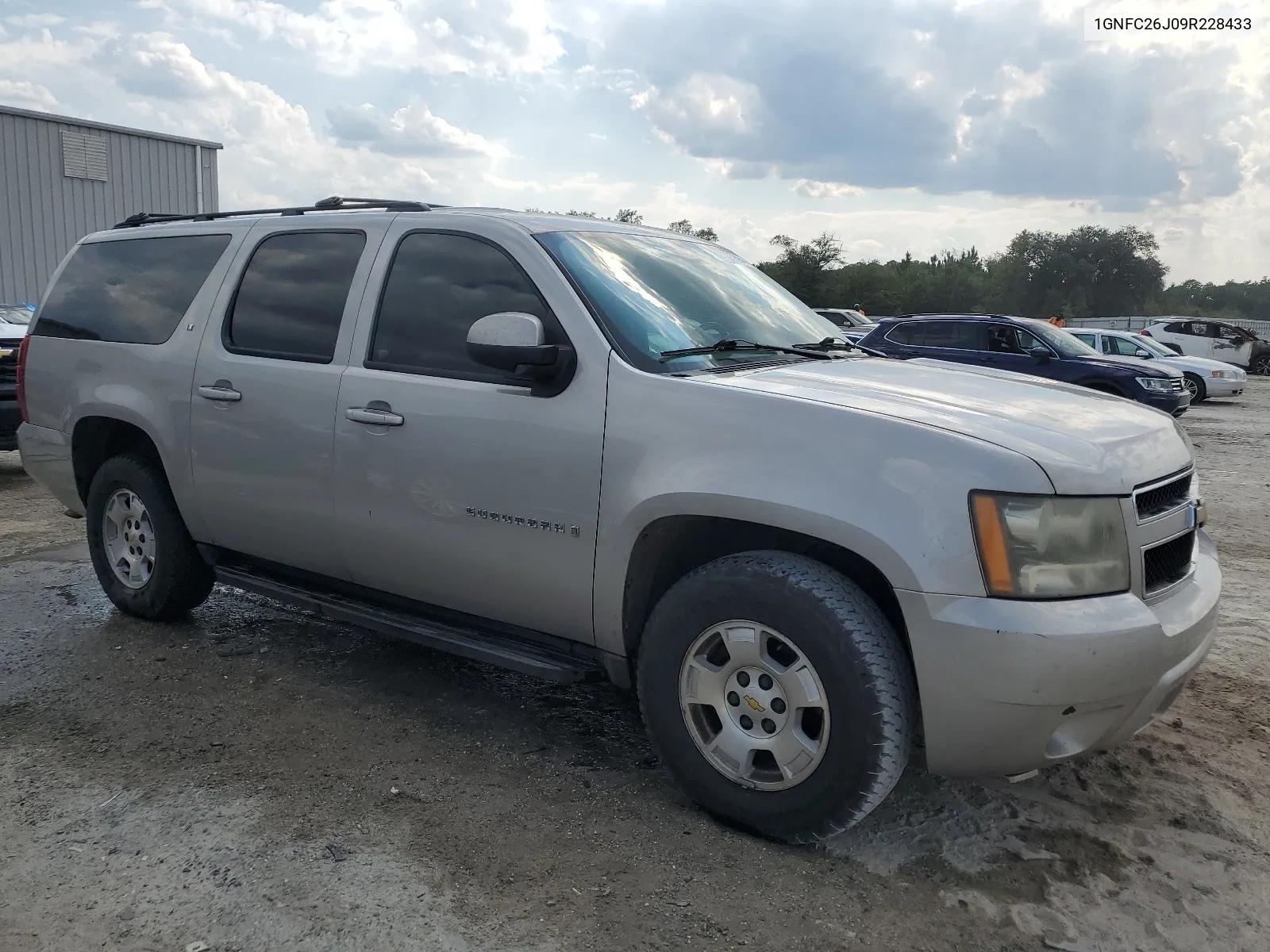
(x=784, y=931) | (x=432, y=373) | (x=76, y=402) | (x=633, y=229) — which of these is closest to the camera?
(x=784, y=931)

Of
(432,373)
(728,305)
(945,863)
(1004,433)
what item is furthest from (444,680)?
(1004,433)

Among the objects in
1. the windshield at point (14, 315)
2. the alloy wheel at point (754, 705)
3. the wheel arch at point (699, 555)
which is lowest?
the alloy wheel at point (754, 705)

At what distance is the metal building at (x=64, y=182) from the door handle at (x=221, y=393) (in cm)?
1999

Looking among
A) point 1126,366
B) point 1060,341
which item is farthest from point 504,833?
point 1126,366

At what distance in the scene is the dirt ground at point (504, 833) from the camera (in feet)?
8.74

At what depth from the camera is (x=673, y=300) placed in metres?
3.71

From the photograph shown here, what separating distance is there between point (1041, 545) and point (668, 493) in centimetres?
103

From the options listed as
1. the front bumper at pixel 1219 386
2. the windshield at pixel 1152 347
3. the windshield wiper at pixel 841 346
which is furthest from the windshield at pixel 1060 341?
the windshield wiper at pixel 841 346

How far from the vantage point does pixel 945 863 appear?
2992mm

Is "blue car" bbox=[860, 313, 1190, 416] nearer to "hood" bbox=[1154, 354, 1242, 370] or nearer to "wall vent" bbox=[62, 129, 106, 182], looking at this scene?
"hood" bbox=[1154, 354, 1242, 370]

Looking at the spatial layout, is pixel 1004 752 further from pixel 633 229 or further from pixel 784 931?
pixel 633 229

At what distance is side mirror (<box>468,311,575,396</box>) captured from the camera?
327 cm

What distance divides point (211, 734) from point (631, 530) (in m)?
1.82

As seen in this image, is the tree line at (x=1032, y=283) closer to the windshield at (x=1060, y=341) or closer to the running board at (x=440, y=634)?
the windshield at (x=1060, y=341)
